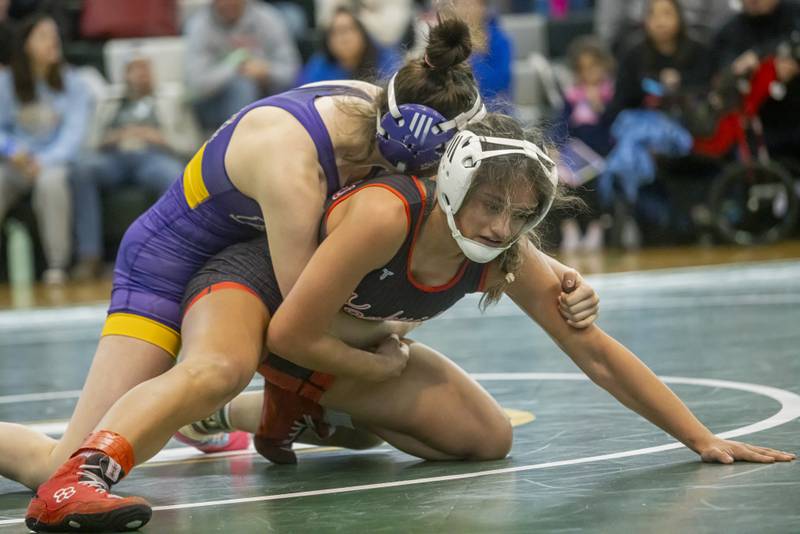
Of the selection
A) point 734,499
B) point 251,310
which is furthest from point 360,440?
point 734,499

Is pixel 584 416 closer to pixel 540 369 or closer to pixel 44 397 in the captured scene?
pixel 540 369

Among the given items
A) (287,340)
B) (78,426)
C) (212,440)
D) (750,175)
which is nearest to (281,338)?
(287,340)

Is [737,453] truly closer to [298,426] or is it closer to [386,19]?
[298,426]

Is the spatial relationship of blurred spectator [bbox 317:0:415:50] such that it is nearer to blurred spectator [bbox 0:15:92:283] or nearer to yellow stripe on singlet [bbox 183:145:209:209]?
blurred spectator [bbox 0:15:92:283]

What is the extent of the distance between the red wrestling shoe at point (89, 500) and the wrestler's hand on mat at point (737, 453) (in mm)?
1177

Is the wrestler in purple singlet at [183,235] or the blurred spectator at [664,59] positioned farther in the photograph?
the blurred spectator at [664,59]

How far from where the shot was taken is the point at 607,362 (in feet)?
10.6

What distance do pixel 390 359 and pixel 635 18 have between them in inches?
284

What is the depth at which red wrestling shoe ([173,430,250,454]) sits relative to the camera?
3.72 metres

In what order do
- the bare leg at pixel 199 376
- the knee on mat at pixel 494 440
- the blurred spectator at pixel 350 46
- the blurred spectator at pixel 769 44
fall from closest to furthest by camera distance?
the bare leg at pixel 199 376, the knee on mat at pixel 494 440, the blurred spectator at pixel 350 46, the blurred spectator at pixel 769 44

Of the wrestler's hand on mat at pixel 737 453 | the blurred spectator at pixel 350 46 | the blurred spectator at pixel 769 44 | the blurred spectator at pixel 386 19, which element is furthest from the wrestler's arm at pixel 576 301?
the blurred spectator at pixel 386 19

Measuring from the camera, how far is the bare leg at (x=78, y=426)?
10.7 ft

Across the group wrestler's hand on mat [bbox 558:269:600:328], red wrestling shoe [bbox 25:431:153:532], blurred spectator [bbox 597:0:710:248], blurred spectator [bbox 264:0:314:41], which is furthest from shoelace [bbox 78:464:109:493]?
blurred spectator [bbox 264:0:314:41]

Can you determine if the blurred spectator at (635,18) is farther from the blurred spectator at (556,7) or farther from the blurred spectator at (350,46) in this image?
the blurred spectator at (350,46)
